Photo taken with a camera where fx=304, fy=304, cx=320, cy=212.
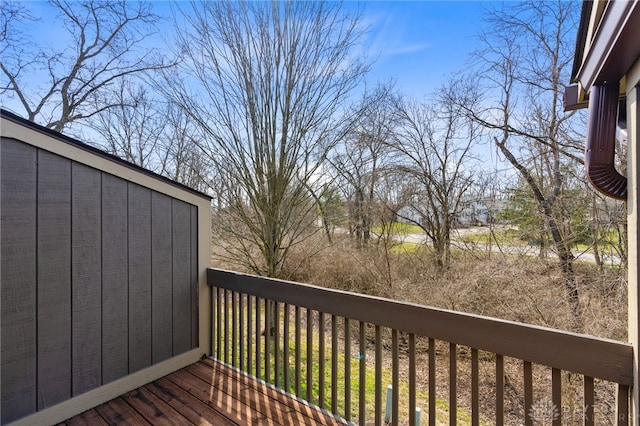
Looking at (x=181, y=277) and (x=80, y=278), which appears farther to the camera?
(x=181, y=277)

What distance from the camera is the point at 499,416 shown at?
57.8 inches

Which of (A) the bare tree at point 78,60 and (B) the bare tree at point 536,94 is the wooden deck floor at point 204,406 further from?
(A) the bare tree at point 78,60

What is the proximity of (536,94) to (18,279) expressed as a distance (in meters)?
6.38

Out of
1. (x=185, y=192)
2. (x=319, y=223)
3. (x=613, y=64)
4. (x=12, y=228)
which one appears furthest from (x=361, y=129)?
(x=12, y=228)

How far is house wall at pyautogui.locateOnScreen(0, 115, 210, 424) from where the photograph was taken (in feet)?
5.81

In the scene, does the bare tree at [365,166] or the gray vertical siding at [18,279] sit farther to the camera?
the bare tree at [365,166]

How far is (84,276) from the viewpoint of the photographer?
208 centimetres

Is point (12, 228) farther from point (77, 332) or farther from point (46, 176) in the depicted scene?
point (77, 332)

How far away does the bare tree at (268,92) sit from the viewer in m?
3.67

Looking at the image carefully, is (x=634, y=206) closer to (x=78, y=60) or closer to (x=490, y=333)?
(x=490, y=333)

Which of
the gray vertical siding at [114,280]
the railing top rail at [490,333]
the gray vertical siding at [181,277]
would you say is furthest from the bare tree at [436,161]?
the gray vertical siding at [114,280]

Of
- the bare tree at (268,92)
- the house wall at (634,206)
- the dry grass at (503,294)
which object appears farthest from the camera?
the bare tree at (268,92)

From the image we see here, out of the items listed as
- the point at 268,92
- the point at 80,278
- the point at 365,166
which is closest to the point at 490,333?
the point at 80,278

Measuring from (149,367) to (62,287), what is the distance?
0.95 m
